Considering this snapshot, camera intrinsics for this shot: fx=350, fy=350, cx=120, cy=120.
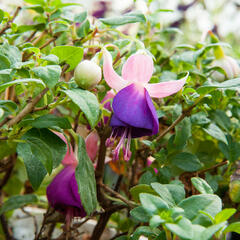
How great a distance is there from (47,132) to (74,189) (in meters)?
0.14

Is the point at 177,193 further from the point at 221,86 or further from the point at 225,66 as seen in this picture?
the point at 225,66

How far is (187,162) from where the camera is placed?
64 cm

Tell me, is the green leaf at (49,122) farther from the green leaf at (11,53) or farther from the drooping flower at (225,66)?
the drooping flower at (225,66)

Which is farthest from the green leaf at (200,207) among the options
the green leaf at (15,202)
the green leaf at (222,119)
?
the green leaf at (15,202)

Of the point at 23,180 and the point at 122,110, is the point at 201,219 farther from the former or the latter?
the point at 23,180

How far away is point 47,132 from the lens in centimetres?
51

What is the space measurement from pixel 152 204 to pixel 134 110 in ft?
0.43

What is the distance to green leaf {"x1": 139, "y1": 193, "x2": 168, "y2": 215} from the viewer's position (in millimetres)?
371

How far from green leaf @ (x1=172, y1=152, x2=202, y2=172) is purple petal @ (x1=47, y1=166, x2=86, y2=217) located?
0.61 feet

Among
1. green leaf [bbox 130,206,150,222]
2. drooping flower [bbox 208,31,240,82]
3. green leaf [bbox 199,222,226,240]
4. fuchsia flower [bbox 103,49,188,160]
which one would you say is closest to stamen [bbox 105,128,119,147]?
fuchsia flower [bbox 103,49,188,160]

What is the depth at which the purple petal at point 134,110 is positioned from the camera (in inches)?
17.9

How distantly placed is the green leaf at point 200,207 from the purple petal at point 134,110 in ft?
0.38

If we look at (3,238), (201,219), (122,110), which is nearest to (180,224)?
(201,219)

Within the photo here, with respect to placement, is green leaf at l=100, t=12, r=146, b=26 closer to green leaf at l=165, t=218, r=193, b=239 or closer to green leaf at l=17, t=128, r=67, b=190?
green leaf at l=17, t=128, r=67, b=190
